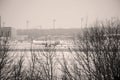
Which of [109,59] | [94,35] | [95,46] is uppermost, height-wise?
[94,35]

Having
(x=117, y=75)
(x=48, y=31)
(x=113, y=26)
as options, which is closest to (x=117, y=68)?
(x=117, y=75)

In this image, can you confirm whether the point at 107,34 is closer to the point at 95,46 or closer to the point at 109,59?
the point at 95,46

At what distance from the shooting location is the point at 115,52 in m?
7.73

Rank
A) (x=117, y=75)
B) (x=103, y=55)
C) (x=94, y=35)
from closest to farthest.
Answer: (x=117, y=75)
(x=103, y=55)
(x=94, y=35)

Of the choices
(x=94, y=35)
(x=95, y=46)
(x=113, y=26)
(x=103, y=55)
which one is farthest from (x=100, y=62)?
(x=113, y=26)

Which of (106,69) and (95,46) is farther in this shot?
→ (95,46)

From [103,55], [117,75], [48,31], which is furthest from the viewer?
[48,31]

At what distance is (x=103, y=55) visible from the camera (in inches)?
325

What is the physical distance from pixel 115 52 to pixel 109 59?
428mm

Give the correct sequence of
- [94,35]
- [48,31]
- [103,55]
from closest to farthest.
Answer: [103,55] < [94,35] < [48,31]

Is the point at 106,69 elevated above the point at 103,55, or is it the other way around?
the point at 103,55

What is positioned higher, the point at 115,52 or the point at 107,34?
the point at 107,34

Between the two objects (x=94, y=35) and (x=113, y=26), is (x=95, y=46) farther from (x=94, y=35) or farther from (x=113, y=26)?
(x=113, y=26)

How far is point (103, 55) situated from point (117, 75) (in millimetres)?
1339
